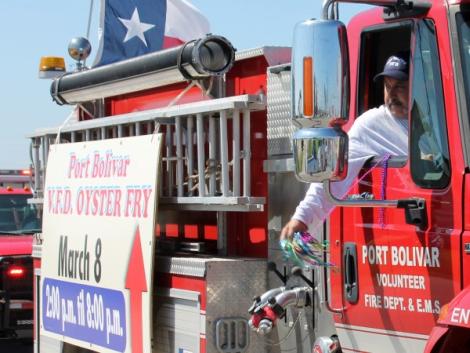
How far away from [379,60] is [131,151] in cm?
196

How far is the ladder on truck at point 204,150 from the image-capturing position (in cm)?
485

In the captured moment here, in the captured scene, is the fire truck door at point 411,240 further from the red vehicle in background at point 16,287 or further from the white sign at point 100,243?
the red vehicle in background at point 16,287

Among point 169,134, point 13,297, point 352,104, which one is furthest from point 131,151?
point 13,297

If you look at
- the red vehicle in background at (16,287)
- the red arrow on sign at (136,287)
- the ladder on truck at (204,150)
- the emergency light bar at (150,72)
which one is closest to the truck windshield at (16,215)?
the red vehicle in background at (16,287)

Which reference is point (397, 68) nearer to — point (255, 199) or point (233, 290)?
point (255, 199)

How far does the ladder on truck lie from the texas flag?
0.99 meters

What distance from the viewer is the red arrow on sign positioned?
16.9 feet

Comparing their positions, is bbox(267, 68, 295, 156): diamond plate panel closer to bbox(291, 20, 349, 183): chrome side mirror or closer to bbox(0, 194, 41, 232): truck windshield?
bbox(291, 20, 349, 183): chrome side mirror

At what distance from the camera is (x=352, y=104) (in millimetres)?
3973

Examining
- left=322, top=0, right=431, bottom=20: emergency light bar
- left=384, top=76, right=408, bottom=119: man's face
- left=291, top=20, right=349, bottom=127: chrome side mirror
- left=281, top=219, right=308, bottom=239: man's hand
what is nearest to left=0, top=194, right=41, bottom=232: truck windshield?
left=281, top=219, right=308, bottom=239: man's hand

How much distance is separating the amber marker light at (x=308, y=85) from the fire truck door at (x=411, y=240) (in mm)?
535

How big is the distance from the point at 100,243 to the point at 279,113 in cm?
150

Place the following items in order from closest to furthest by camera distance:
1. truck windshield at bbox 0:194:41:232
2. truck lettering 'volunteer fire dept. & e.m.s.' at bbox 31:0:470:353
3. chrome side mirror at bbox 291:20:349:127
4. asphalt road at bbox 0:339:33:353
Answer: chrome side mirror at bbox 291:20:349:127 < truck lettering 'volunteer fire dept. & e.m.s.' at bbox 31:0:470:353 < asphalt road at bbox 0:339:33:353 < truck windshield at bbox 0:194:41:232

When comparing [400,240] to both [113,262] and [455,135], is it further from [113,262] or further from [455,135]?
[113,262]
